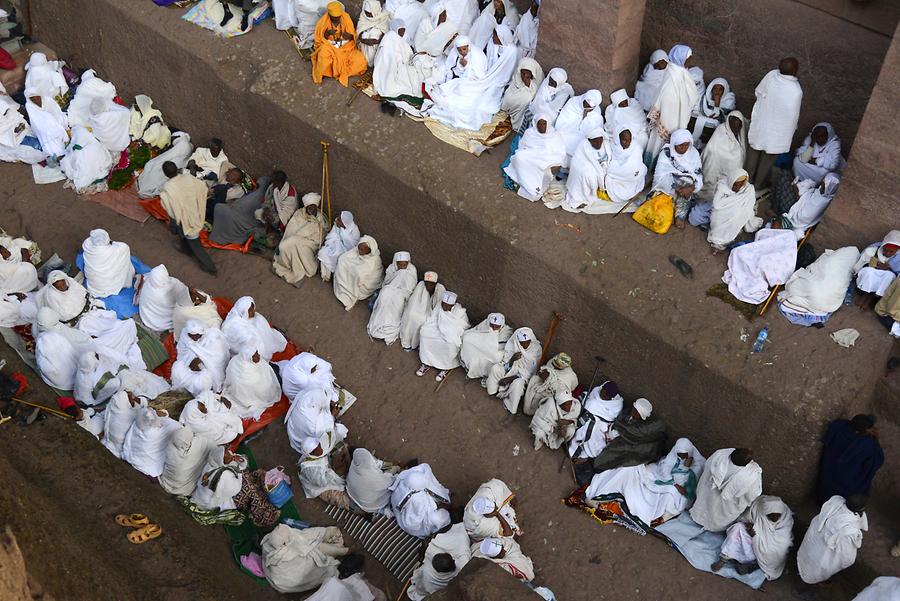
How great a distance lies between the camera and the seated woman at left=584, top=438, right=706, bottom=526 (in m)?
9.53

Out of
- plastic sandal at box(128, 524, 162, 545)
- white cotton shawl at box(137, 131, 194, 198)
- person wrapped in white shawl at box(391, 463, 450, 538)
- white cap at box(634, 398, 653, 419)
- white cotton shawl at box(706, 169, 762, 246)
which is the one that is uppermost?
white cotton shawl at box(706, 169, 762, 246)

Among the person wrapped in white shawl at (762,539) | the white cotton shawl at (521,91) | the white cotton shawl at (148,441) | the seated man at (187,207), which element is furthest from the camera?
the seated man at (187,207)

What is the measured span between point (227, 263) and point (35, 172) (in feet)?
8.23

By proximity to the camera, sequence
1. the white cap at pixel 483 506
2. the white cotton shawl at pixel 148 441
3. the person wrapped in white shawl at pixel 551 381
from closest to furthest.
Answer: the white cap at pixel 483 506
the white cotton shawl at pixel 148 441
the person wrapped in white shawl at pixel 551 381

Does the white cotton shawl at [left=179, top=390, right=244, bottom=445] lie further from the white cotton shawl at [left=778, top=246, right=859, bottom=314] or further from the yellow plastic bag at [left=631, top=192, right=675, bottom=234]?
the white cotton shawl at [left=778, top=246, right=859, bottom=314]

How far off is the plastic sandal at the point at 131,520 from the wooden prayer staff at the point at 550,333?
372 cm

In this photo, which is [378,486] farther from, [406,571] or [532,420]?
[532,420]

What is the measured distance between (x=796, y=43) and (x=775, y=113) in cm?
75

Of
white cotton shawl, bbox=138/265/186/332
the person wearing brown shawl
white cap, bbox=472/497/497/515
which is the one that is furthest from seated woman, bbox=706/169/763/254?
white cotton shawl, bbox=138/265/186/332

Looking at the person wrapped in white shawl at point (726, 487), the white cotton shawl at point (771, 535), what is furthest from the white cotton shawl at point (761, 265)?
the white cotton shawl at point (771, 535)

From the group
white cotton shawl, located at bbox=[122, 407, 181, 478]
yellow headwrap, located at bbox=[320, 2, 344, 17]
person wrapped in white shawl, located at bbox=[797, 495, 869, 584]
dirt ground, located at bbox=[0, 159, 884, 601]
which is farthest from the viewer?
yellow headwrap, located at bbox=[320, 2, 344, 17]

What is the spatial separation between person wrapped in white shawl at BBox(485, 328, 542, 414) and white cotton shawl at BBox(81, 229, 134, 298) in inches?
148

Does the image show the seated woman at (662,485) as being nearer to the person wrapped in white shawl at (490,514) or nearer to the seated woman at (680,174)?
the person wrapped in white shawl at (490,514)

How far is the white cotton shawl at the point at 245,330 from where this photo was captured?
1066 centimetres
